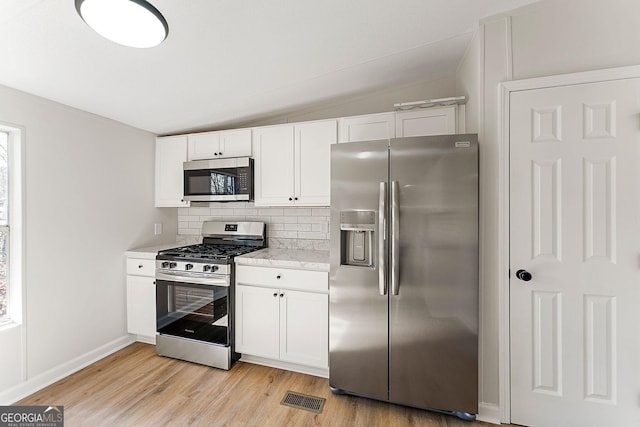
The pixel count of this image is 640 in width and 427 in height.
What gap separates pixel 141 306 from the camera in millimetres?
2771

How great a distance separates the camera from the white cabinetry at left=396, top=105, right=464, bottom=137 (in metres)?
2.18

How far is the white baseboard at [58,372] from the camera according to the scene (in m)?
1.98

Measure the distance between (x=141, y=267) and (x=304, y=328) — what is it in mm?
1775

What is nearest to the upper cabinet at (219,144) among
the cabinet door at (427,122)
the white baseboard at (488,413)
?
the cabinet door at (427,122)

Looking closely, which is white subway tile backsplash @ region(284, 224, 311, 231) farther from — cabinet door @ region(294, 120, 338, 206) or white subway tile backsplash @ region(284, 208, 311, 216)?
cabinet door @ region(294, 120, 338, 206)

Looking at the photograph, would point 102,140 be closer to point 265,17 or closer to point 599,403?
point 265,17

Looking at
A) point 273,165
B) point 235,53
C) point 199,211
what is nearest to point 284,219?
point 273,165

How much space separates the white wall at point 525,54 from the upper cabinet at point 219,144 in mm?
2061

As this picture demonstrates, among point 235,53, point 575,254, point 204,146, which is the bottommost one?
point 575,254

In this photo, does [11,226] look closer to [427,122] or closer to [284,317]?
[284,317]

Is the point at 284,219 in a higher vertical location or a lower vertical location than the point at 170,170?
lower

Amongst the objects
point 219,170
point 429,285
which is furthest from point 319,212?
point 429,285

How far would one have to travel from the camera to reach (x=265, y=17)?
157cm

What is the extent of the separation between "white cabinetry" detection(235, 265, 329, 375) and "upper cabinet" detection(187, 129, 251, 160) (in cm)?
118
